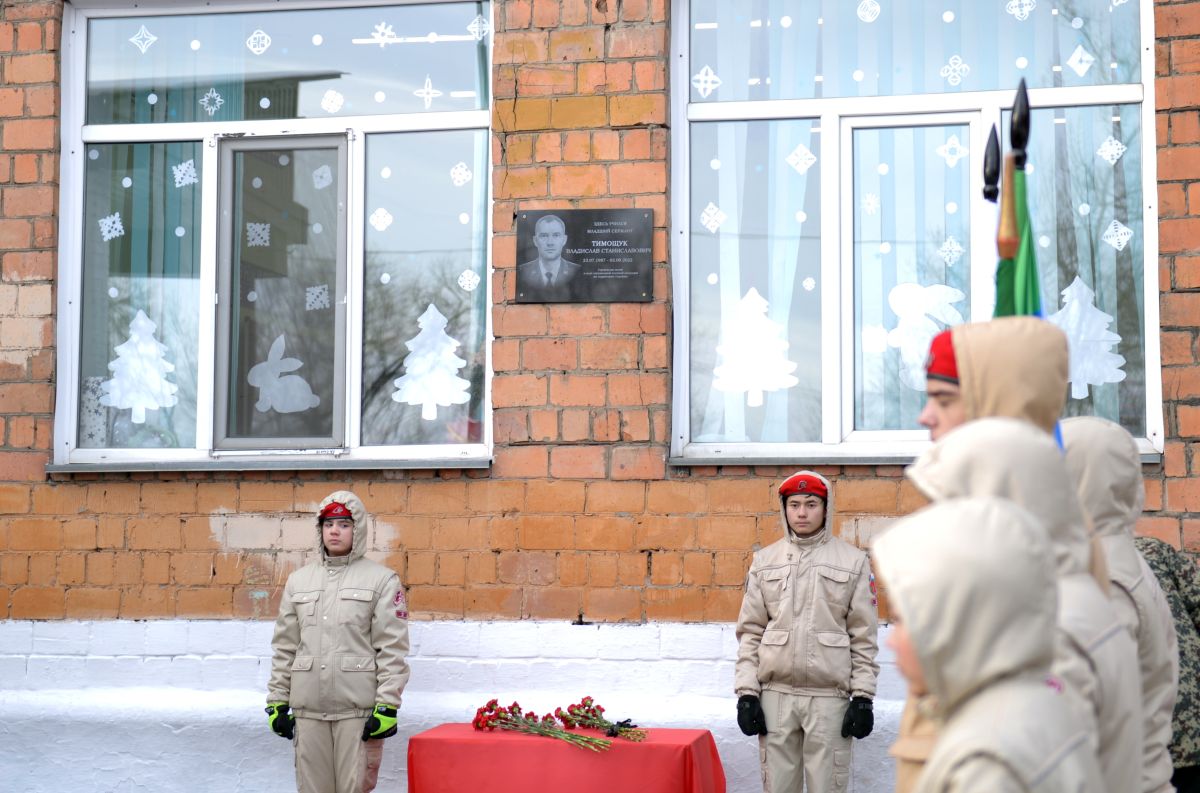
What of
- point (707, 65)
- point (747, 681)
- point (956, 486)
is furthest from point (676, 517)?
point (956, 486)

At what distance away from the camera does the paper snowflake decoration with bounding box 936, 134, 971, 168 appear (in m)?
6.63

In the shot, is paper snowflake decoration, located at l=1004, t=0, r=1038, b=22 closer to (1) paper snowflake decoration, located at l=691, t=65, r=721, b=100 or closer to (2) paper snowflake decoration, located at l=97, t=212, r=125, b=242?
(1) paper snowflake decoration, located at l=691, t=65, r=721, b=100

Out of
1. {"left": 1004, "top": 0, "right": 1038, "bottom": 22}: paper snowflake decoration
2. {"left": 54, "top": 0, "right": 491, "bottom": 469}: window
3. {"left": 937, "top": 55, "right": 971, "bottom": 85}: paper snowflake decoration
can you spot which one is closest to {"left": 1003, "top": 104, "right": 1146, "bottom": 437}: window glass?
{"left": 937, "top": 55, "right": 971, "bottom": 85}: paper snowflake decoration

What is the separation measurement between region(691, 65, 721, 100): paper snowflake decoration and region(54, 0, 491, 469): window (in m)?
1.08

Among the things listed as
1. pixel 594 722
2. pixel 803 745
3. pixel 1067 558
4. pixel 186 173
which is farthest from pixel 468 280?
pixel 1067 558

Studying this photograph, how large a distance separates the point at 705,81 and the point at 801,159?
0.61 metres

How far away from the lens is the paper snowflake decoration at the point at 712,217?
6773mm

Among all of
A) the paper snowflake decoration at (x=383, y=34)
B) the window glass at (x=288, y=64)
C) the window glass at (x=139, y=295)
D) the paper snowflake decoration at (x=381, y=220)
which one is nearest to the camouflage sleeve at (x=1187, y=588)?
the window glass at (x=288, y=64)

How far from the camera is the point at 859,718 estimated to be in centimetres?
555

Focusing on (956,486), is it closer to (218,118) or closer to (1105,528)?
(1105,528)

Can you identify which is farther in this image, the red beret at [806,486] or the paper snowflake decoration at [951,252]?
the paper snowflake decoration at [951,252]

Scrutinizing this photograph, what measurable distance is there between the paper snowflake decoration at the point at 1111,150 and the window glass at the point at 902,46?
0.93 feet

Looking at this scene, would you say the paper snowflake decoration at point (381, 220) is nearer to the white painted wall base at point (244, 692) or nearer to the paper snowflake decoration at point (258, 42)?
the paper snowflake decoration at point (258, 42)

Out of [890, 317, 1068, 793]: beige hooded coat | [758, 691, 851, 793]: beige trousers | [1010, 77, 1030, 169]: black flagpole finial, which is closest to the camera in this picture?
[890, 317, 1068, 793]: beige hooded coat
